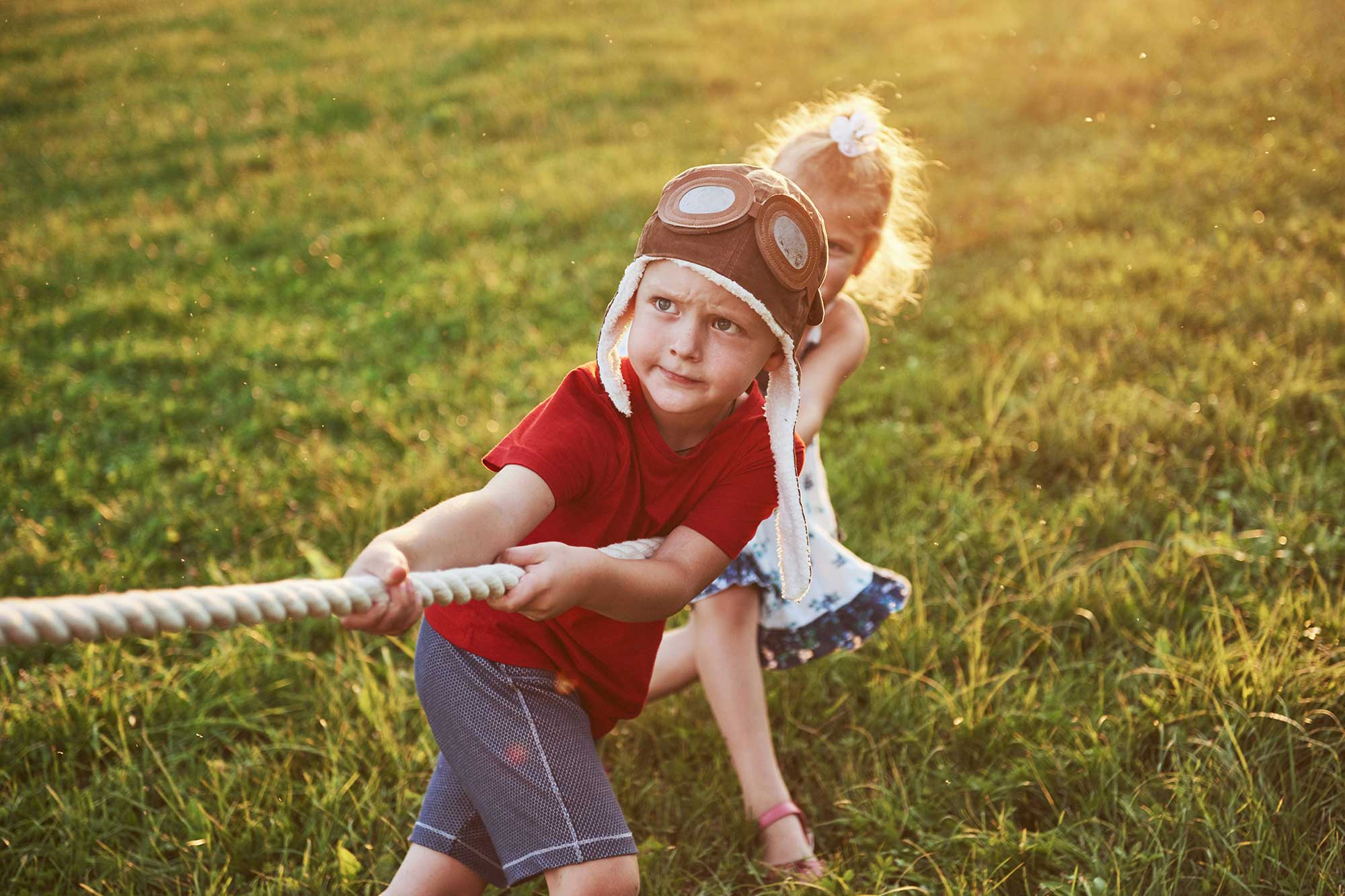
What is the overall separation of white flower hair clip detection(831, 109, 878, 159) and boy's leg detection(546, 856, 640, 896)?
200 centimetres

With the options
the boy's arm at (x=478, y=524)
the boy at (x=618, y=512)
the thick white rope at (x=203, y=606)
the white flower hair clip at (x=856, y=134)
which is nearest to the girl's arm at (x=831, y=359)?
the white flower hair clip at (x=856, y=134)

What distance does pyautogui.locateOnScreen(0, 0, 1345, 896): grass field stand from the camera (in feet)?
8.59

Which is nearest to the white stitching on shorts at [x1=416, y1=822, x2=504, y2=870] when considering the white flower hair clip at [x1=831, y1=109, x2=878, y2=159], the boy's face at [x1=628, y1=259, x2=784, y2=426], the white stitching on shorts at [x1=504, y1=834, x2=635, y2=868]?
the white stitching on shorts at [x1=504, y1=834, x2=635, y2=868]

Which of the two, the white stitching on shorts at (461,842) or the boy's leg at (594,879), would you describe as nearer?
the boy's leg at (594,879)

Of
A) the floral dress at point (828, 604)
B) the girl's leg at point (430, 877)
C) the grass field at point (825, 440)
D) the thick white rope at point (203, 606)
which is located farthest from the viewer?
the floral dress at point (828, 604)

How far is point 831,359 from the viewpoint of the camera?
9.75 feet

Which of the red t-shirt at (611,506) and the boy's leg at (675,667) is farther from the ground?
the red t-shirt at (611,506)

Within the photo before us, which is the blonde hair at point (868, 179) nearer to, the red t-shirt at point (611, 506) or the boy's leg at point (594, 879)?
the red t-shirt at point (611, 506)

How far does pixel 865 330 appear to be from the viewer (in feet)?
10.1

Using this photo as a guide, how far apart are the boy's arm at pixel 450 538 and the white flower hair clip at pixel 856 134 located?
1.57 m

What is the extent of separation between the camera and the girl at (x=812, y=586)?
2756 mm

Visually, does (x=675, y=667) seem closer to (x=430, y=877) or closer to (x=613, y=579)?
(x=430, y=877)

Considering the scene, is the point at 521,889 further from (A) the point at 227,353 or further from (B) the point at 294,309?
(B) the point at 294,309

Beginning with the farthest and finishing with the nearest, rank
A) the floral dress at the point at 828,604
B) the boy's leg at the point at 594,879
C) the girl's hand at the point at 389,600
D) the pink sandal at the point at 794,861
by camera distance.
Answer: the floral dress at the point at 828,604 < the pink sandal at the point at 794,861 < the boy's leg at the point at 594,879 < the girl's hand at the point at 389,600
